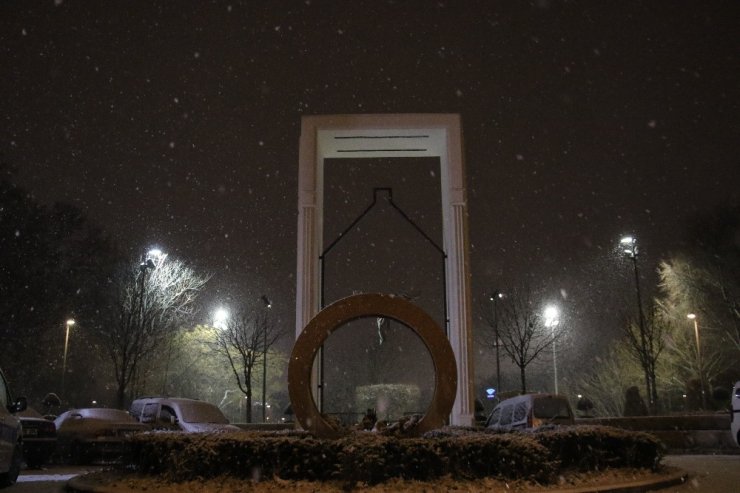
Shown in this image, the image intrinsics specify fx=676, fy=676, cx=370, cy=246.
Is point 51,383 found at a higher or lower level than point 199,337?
lower

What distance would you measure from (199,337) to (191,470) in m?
35.3

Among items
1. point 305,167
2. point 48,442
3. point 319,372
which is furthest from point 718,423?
point 48,442

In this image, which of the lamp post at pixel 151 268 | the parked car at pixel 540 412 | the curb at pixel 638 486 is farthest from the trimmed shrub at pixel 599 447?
the lamp post at pixel 151 268

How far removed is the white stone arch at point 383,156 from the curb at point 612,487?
7.33 m

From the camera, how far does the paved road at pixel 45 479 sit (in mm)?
10783

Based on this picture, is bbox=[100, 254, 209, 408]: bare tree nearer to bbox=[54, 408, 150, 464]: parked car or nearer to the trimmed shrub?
bbox=[54, 408, 150, 464]: parked car

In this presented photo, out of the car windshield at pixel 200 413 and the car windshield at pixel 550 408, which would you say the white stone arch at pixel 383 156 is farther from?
the car windshield at pixel 200 413

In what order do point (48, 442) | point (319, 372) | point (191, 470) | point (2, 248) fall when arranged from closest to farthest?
point (191, 470) < point (48, 442) < point (319, 372) < point (2, 248)

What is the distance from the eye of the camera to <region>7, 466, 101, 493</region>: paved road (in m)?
10.8

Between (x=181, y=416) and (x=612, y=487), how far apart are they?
32.7ft

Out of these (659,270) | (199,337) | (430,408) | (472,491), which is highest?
(659,270)

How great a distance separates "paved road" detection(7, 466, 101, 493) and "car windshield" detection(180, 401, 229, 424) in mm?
2395

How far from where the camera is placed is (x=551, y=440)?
34.0 ft

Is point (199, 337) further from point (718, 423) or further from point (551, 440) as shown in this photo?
point (551, 440)
